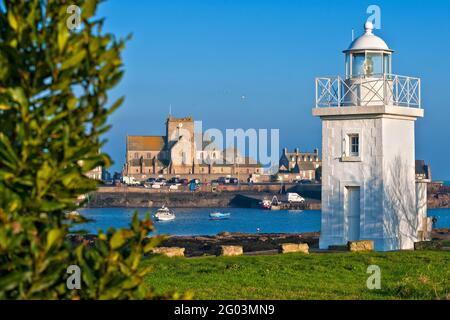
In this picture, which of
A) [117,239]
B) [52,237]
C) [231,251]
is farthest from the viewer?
[231,251]

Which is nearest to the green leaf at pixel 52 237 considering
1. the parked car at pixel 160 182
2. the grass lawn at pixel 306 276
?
the grass lawn at pixel 306 276

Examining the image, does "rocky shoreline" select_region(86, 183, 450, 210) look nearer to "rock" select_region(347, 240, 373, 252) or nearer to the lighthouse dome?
the lighthouse dome

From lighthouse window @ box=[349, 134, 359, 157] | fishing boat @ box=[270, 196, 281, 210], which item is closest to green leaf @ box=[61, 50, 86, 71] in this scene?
lighthouse window @ box=[349, 134, 359, 157]

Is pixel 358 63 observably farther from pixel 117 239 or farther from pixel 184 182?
pixel 184 182

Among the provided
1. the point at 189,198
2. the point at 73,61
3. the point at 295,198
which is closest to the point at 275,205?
the point at 295,198

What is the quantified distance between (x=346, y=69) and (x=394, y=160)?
3183 mm

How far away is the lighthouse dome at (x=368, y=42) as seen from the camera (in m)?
25.2

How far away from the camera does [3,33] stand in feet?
16.1

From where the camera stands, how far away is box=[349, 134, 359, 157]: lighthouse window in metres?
24.5

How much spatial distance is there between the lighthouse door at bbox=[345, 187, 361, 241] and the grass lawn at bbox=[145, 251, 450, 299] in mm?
4284

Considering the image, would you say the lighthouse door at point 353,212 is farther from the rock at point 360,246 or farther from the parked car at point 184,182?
the parked car at point 184,182

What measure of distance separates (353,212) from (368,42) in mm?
4996

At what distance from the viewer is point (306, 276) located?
16078 mm

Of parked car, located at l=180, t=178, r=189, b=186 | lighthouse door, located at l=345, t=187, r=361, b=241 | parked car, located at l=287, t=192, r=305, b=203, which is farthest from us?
parked car, located at l=180, t=178, r=189, b=186
